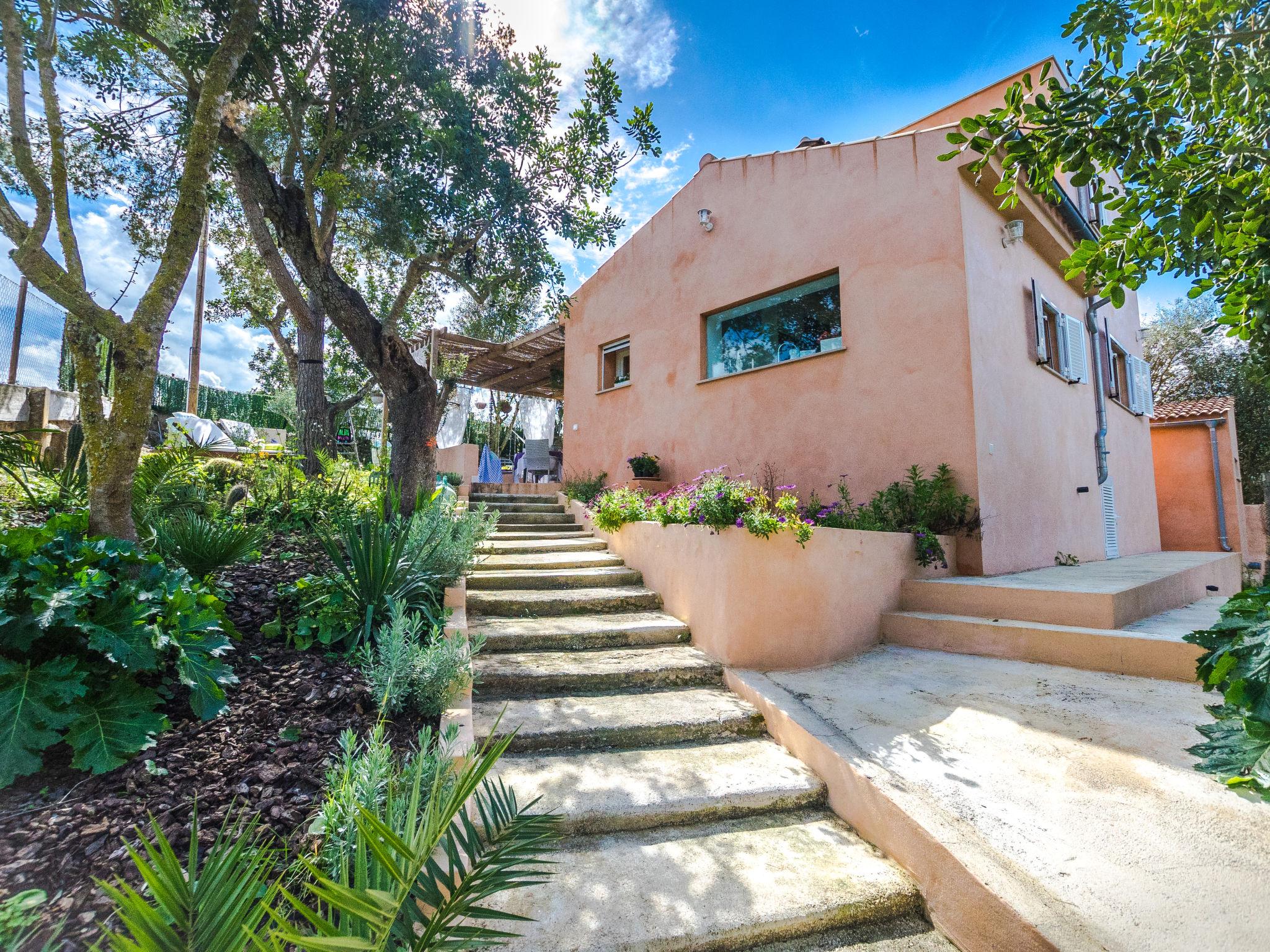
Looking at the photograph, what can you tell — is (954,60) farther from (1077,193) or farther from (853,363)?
(1077,193)

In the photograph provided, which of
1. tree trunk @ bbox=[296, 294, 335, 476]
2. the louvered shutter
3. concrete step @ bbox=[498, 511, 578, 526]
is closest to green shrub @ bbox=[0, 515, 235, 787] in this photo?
concrete step @ bbox=[498, 511, 578, 526]

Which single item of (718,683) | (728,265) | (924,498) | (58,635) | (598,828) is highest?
(728,265)

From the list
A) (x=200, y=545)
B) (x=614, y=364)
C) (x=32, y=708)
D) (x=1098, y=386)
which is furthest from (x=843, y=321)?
(x=32, y=708)

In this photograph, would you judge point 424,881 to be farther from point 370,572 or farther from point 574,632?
A: point 574,632

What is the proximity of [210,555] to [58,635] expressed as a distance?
1.19 metres

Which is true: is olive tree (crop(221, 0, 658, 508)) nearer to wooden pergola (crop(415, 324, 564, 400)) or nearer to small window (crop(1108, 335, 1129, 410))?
wooden pergola (crop(415, 324, 564, 400))

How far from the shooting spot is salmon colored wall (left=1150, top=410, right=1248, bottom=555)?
10.8m

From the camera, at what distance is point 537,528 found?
716cm

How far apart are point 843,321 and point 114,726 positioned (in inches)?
249

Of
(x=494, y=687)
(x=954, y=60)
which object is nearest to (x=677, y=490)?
(x=494, y=687)

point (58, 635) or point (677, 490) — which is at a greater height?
point (677, 490)

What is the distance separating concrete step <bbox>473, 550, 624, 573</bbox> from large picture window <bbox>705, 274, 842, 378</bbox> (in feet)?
9.91

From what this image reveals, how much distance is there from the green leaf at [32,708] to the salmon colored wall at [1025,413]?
6.10 meters

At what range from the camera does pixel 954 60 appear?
19.8ft
